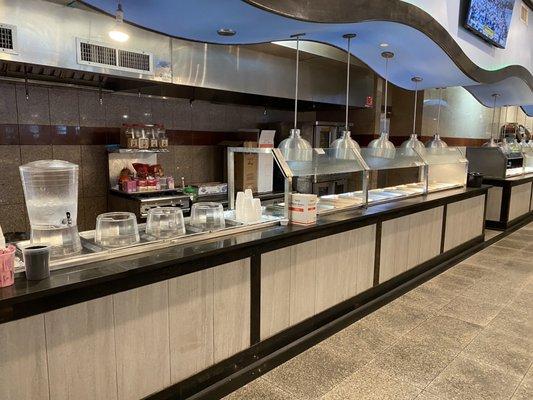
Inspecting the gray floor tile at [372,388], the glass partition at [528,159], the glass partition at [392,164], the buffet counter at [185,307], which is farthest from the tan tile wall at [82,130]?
the glass partition at [528,159]

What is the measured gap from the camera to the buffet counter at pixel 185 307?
170 cm

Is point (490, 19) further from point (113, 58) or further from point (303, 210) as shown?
point (113, 58)

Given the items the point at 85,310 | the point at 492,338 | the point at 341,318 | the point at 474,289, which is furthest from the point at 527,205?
the point at 85,310

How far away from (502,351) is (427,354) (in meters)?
0.59

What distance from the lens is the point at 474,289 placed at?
418 centimetres

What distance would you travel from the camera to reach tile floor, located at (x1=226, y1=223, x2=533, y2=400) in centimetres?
247

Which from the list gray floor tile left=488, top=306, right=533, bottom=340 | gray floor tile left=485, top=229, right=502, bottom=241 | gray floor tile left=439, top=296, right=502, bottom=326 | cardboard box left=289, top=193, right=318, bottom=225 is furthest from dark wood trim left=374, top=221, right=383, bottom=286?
gray floor tile left=485, top=229, right=502, bottom=241

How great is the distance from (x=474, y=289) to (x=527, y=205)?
461cm

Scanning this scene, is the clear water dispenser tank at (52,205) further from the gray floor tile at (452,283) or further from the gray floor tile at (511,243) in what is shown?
the gray floor tile at (511,243)

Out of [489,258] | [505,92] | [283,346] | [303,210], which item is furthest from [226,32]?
[505,92]

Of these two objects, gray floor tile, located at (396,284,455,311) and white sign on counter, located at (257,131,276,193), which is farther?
white sign on counter, located at (257,131,276,193)

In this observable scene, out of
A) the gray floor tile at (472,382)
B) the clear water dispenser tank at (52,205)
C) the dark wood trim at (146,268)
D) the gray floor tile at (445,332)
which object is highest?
the clear water dispenser tank at (52,205)

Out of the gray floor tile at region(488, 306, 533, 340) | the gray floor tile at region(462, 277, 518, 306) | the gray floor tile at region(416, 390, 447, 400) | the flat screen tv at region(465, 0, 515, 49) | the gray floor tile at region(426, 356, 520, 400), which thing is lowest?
the gray floor tile at region(426, 356, 520, 400)

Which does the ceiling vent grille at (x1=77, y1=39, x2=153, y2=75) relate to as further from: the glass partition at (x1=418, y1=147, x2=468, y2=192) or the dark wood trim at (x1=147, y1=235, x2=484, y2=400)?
the glass partition at (x1=418, y1=147, x2=468, y2=192)
